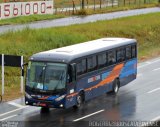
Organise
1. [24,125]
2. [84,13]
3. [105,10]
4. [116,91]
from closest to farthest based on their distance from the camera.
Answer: [24,125], [116,91], [84,13], [105,10]

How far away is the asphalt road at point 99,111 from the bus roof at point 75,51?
2.38m

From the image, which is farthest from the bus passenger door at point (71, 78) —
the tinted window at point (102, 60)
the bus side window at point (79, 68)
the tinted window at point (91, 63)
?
the tinted window at point (102, 60)

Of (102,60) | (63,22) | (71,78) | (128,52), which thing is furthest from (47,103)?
(63,22)

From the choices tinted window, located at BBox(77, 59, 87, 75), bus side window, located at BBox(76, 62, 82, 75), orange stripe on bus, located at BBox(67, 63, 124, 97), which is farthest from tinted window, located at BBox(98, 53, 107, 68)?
bus side window, located at BBox(76, 62, 82, 75)

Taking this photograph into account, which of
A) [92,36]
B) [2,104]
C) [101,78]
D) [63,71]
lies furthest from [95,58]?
[92,36]

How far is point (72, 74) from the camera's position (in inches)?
1007

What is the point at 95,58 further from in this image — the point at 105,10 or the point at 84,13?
the point at 105,10

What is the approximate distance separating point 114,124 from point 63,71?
11.0ft

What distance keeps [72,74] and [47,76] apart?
42.4 inches

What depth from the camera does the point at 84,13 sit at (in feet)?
217

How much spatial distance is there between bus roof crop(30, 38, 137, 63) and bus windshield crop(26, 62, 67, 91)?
0.85 ft

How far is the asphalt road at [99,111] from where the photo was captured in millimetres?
24328

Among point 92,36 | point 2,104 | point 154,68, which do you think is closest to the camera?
point 2,104

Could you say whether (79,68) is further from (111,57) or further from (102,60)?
(111,57)
